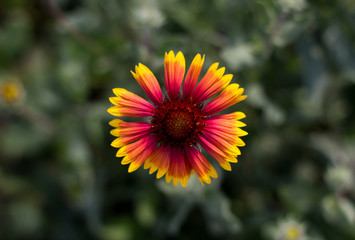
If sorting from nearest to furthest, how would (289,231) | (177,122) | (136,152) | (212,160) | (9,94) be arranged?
(136,152) < (177,122) < (212,160) < (289,231) < (9,94)

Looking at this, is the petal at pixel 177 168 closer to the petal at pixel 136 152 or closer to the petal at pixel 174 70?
the petal at pixel 136 152

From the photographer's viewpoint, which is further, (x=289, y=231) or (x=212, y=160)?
(x=289, y=231)

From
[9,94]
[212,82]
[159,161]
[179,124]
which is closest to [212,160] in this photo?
[179,124]

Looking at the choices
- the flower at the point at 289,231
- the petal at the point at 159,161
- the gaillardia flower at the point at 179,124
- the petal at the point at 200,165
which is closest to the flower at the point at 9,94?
the gaillardia flower at the point at 179,124

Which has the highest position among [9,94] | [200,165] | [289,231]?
[9,94]

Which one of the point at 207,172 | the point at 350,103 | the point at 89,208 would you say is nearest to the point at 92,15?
the point at 89,208

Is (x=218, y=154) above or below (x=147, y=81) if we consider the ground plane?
below

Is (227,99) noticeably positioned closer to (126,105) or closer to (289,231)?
(126,105)

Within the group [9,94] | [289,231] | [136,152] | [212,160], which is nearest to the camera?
[136,152]
